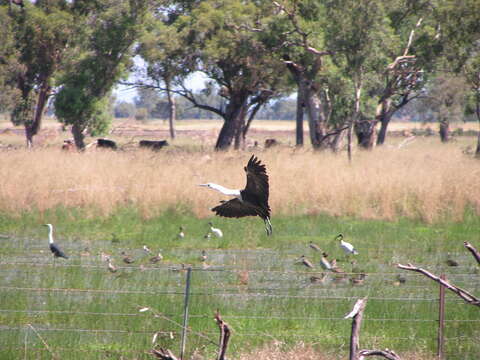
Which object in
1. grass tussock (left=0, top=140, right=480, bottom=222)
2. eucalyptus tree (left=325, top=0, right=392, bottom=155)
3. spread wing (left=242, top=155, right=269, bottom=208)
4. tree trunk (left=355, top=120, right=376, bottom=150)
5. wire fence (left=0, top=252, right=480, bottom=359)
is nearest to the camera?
wire fence (left=0, top=252, right=480, bottom=359)

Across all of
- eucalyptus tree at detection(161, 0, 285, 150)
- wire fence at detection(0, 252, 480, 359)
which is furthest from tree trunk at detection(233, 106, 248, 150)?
wire fence at detection(0, 252, 480, 359)

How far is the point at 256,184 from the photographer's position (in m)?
8.19

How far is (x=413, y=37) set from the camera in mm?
28500

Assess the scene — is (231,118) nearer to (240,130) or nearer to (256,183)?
(240,130)

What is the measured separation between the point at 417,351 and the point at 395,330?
520mm

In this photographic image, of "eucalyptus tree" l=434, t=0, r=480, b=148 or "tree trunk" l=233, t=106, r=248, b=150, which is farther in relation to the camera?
"tree trunk" l=233, t=106, r=248, b=150

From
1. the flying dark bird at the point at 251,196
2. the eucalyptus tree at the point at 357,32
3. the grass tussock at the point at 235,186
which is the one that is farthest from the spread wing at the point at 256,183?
the eucalyptus tree at the point at 357,32

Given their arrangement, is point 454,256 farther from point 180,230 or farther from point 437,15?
point 437,15

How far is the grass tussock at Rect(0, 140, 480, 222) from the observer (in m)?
14.8

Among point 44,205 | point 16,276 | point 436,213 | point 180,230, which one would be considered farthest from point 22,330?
point 436,213

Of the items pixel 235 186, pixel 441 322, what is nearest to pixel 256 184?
pixel 441 322

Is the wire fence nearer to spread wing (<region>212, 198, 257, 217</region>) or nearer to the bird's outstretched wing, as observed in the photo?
spread wing (<region>212, 198, 257, 217</region>)

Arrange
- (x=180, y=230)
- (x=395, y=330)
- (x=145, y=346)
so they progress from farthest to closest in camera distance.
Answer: (x=180, y=230), (x=395, y=330), (x=145, y=346)

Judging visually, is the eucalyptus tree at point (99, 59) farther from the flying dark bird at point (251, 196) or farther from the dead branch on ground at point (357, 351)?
the dead branch on ground at point (357, 351)
